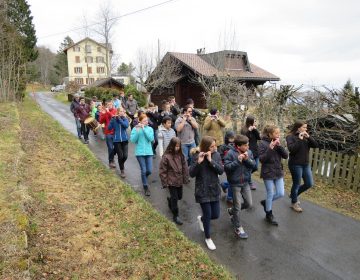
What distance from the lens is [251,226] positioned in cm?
534

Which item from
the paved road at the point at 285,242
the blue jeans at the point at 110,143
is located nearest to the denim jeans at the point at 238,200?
the paved road at the point at 285,242

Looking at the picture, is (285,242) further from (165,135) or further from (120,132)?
(120,132)

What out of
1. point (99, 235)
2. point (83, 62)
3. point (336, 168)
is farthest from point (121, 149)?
point (83, 62)

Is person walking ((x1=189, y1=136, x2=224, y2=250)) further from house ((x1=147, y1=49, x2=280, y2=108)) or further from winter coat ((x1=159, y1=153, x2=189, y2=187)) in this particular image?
house ((x1=147, y1=49, x2=280, y2=108))

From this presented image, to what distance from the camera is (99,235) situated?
4.85 metres

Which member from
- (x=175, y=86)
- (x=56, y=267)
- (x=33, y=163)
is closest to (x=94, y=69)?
(x=175, y=86)

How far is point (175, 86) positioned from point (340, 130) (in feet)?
78.7

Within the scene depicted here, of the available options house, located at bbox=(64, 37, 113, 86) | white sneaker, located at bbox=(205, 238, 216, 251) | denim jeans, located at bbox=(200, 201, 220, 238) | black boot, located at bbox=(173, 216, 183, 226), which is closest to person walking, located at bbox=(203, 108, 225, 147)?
black boot, located at bbox=(173, 216, 183, 226)

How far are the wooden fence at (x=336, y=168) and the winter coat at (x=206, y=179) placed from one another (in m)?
4.23

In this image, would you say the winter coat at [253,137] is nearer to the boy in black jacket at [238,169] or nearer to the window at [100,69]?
the boy in black jacket at [238,169]

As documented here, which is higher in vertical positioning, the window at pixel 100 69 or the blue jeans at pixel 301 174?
the window at pixel 100 69

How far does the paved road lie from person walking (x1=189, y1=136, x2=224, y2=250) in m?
0.45

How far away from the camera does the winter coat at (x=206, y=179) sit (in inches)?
177

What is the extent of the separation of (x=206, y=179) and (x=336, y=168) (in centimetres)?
451
